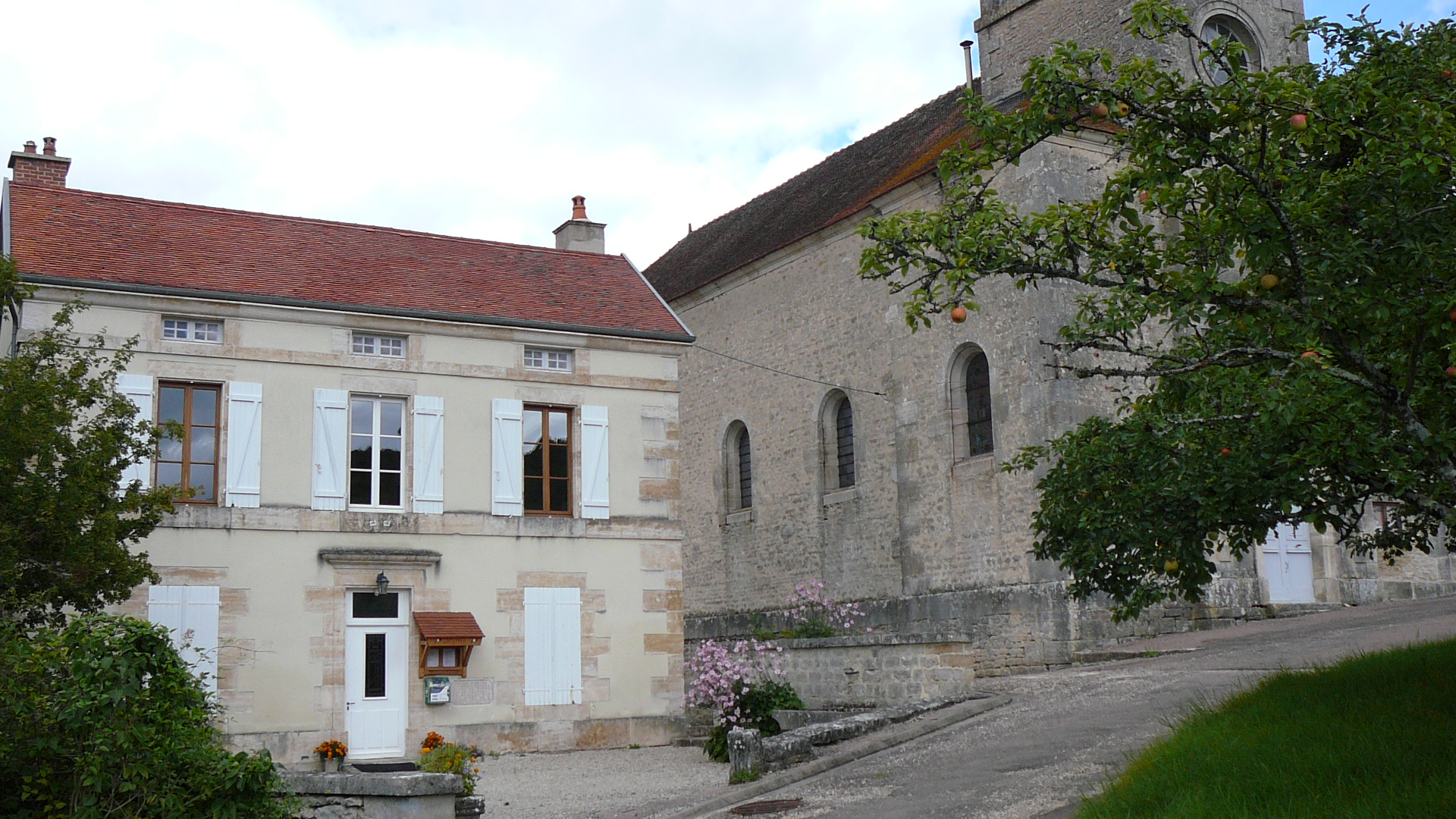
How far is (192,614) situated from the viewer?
14023 mm

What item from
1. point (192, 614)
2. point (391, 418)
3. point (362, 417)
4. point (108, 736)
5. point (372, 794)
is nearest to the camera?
point (108, 736)

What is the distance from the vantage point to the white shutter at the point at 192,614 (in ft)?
45.3

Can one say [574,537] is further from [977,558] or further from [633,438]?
[977,558]

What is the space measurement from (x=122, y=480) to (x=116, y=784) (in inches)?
286

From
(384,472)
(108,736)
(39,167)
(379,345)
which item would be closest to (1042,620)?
(384,472)

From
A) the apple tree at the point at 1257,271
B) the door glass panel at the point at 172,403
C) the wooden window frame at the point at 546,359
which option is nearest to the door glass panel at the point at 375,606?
the door glass panel at the point at 172,403

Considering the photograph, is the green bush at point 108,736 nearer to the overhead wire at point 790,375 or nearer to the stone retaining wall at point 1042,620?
the stone retaining wall at point 1042,620

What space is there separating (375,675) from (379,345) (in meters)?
3.85

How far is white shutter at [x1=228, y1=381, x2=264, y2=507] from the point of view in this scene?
47.9 feet

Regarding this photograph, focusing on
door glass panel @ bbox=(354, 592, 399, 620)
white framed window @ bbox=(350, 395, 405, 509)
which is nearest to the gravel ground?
door glass panel @ bbox=(354, 592, 399, 620)

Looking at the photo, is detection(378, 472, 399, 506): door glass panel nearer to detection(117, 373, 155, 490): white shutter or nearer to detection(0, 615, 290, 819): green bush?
detection(117, 373, 155, 490): white shutter

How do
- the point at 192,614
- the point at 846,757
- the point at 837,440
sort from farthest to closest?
1. the point at 837,440
2. the point at 192,614
3. the point at 846,757

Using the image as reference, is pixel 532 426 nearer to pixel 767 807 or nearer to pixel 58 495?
pixel 58 495

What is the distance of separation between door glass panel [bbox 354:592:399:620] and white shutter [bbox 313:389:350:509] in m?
1.05
